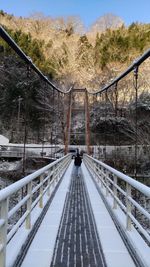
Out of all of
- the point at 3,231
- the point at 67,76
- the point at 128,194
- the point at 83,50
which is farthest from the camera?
the point at 83,50

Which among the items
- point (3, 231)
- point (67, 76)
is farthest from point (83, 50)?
point (3, 231)

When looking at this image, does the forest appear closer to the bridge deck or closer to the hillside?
the hillside

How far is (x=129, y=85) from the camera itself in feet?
114

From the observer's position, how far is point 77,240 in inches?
187

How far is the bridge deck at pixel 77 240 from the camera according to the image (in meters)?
3.83

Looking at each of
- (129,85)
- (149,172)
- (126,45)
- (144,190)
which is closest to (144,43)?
(126,45)

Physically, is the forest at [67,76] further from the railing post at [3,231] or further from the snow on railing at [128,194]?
the railing post at [3,231]

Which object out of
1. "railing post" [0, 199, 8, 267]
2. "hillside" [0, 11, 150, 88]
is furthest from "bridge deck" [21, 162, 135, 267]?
"hillside" [0, 11, 150, 88]

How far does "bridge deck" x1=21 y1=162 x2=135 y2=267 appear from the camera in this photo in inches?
151

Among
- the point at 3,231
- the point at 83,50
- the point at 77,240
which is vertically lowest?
the point at 77,240

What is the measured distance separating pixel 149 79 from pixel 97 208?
27.8 m

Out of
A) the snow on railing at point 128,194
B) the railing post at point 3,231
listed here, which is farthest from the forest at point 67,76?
the railing post at point 3,231

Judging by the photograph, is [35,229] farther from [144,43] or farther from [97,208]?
[144,43]

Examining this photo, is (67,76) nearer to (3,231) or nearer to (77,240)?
(77,240)
